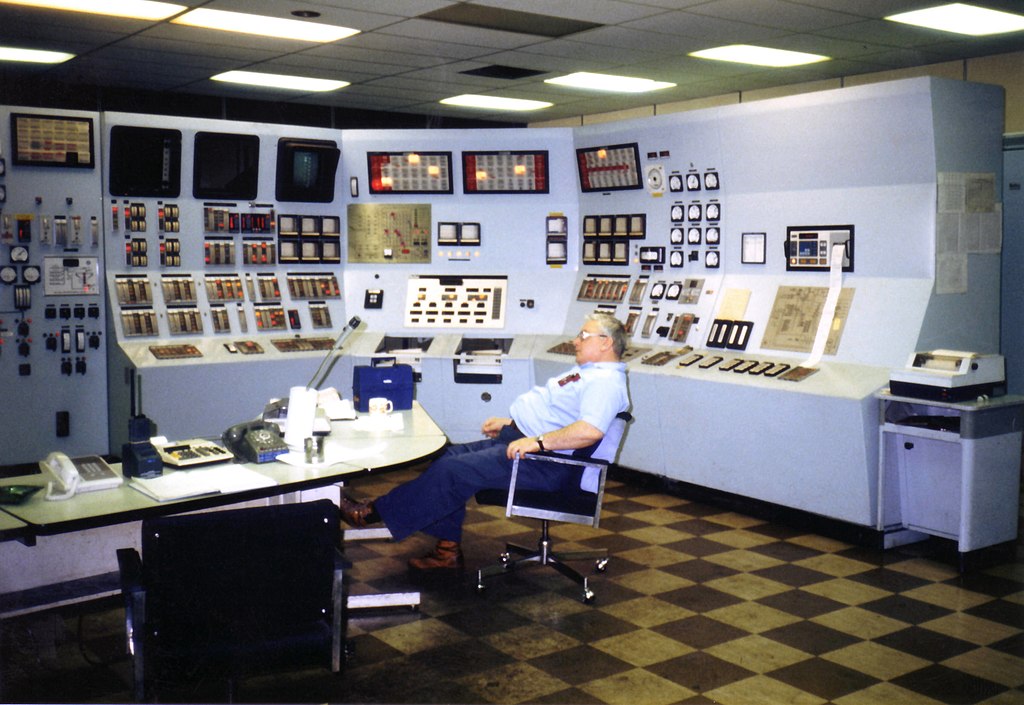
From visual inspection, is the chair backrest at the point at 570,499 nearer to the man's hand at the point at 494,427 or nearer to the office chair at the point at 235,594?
the man's hand at the point at 494,427

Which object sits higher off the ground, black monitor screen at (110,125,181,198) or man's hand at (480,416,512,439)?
black monitor screen at (110,125,181,198)

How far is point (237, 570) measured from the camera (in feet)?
7.54

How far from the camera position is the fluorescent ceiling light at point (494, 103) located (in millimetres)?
9406

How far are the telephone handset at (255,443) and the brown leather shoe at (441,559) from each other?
1.02 m

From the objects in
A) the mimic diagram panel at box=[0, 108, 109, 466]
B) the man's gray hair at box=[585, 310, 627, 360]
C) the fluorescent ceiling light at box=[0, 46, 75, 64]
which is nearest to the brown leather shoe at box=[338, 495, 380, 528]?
the man's gray hair at box=[585, 310, 627, 360]

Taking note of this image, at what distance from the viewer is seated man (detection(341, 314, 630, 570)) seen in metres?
4.02

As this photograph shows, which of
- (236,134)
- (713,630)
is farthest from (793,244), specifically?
(236,134)

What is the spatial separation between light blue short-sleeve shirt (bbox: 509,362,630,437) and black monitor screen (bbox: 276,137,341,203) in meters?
3.06

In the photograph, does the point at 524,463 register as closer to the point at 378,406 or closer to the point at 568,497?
the point at 568,497

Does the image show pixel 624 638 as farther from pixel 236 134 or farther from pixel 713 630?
pixel 236 134

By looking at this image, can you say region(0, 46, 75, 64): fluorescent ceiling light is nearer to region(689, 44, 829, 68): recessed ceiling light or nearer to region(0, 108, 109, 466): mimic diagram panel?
region(0, 108, 109, 466): mimic diagram panel

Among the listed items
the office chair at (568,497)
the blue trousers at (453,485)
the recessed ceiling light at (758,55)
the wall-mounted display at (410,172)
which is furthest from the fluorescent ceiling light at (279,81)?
the office chair at (568,497)

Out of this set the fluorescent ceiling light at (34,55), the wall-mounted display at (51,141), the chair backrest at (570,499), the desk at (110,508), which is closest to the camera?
the desk at (110,508)

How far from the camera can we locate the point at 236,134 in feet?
21.4
